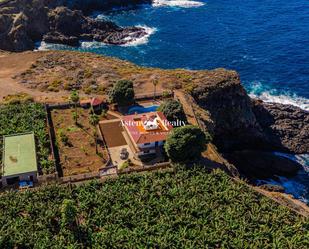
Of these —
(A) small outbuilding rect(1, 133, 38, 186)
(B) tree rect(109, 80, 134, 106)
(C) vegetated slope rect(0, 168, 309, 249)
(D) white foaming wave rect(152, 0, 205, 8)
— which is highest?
(D) white foaming wave rect(152, 0, 205, 8)

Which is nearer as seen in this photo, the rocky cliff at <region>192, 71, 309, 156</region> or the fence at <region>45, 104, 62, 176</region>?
the fence at <region>45, 104, 62, 176</region>

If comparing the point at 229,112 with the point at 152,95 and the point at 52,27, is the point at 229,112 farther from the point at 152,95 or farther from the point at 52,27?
the point at 52,27

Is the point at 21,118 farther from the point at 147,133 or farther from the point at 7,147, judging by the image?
the point at 147,133

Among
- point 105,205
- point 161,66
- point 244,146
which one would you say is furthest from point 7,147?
point 161,66

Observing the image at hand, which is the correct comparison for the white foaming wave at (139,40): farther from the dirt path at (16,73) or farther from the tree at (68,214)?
the tree at (68,214)

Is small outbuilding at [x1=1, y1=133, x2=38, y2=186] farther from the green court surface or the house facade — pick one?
the house facade

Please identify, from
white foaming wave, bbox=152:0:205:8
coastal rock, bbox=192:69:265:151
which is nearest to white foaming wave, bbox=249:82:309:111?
coastal rock, bbox=192:69:265:151

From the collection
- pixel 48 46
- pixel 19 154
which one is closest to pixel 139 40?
pixel 48 46

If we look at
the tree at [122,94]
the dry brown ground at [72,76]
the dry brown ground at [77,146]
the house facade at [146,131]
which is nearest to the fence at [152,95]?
the dry brown ground at [72,76]

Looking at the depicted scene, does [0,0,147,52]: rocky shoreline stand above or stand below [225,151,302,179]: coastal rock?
above
